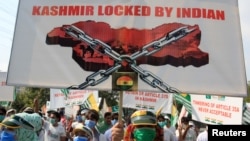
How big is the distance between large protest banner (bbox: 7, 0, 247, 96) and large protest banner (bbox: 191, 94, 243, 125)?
418cm

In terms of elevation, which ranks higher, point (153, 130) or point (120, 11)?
point (120, 11)

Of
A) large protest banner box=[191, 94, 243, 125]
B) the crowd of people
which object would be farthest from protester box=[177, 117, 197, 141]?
large protest banner box=[191, 94, 243, 125]

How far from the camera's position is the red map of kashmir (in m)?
5.03

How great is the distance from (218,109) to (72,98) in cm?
574

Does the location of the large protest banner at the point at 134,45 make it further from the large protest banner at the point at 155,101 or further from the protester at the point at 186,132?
the large protest banner at the point at 155,101

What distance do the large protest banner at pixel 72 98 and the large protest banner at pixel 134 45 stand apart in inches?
330

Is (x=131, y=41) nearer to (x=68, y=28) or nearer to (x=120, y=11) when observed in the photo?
(x=120, y=11)

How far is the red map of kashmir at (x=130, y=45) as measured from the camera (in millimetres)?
5031

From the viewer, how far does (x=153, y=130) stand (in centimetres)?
410

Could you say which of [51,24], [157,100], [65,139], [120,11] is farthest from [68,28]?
[157,100]

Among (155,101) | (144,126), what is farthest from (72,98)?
(144,126)

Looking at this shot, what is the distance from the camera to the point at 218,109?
949 cm

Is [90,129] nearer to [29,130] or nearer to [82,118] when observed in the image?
[29,130]

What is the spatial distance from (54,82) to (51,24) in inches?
28.2
